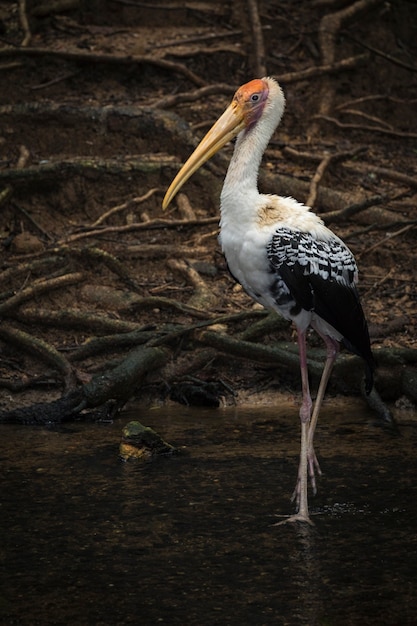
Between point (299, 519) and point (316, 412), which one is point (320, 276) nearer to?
point (316, 412)

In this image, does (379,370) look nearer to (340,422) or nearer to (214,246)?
(340,422)

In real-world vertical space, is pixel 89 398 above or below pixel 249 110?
below

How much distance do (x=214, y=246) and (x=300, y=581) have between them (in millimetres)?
5531

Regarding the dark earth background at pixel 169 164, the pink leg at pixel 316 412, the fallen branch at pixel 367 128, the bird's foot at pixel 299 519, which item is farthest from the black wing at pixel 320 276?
the fallen branch at pixel 367 128

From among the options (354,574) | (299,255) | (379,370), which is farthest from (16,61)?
(354,574)

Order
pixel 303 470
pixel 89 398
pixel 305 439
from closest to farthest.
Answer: pixel 303 470, pixel 305 439, pixel 89 398

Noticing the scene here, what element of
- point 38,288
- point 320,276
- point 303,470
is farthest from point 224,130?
point 38,288

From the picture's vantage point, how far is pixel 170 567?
5.11 m

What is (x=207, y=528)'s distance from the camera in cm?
564

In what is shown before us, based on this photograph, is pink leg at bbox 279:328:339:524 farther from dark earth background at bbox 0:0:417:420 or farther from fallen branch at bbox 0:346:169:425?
fallen branch at bbox 0:346:169:425

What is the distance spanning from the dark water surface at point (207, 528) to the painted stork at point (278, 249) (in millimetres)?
371

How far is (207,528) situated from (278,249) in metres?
1.52

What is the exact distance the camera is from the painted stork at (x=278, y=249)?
20.5 ft

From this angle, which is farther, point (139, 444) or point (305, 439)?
point (139, 444)
